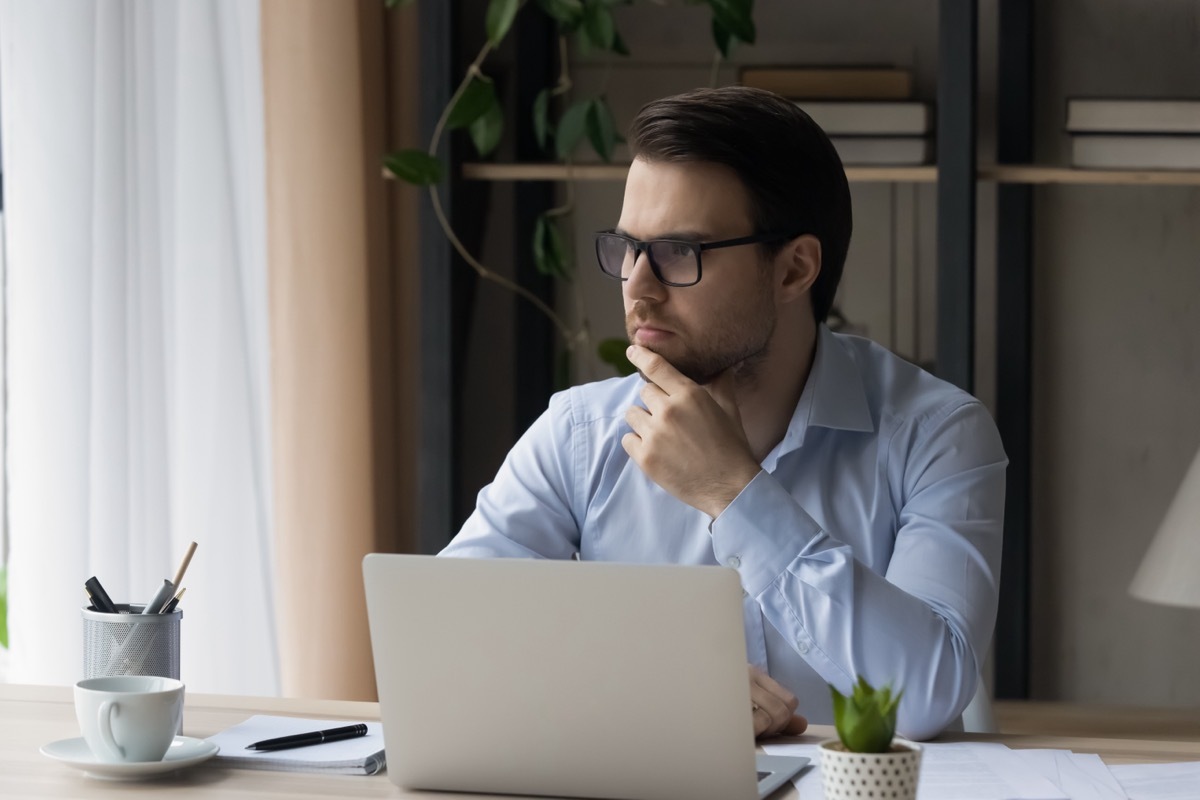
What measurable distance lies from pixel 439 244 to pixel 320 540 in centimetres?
58

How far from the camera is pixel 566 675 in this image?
1121 millimetres

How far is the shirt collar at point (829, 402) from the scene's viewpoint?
67.7 inches

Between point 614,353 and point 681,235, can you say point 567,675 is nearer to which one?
point 681,235

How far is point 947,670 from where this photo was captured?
4.72ft

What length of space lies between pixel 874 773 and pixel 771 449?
0.79 meters

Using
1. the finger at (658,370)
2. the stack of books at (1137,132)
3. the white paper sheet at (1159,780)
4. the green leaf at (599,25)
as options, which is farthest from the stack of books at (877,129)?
the white paper sheet at (1159,780)

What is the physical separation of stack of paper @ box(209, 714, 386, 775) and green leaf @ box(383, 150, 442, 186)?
1.29 metres

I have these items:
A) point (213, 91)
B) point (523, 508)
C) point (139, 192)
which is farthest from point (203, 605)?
point (523, 508)

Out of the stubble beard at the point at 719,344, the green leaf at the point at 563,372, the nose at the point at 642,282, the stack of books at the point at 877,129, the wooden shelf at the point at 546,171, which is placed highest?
the stack of books at the point at 877,129

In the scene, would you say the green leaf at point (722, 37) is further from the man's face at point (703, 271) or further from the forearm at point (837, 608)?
the forearm at point (837, 608)

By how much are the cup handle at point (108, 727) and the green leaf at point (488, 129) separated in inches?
58.5

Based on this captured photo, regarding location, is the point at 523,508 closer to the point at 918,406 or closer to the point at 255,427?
the point at 918,406

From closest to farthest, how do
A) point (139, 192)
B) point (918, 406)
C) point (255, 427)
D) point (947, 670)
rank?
point (947, 670) → point (918, 406) → point (139, 192) → point (255, 427)

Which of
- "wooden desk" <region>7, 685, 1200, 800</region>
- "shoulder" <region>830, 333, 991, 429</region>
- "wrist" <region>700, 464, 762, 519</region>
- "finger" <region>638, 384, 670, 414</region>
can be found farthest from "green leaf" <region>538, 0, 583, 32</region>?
"wooden desk" <region>7, 685, 1200, 800</region>
